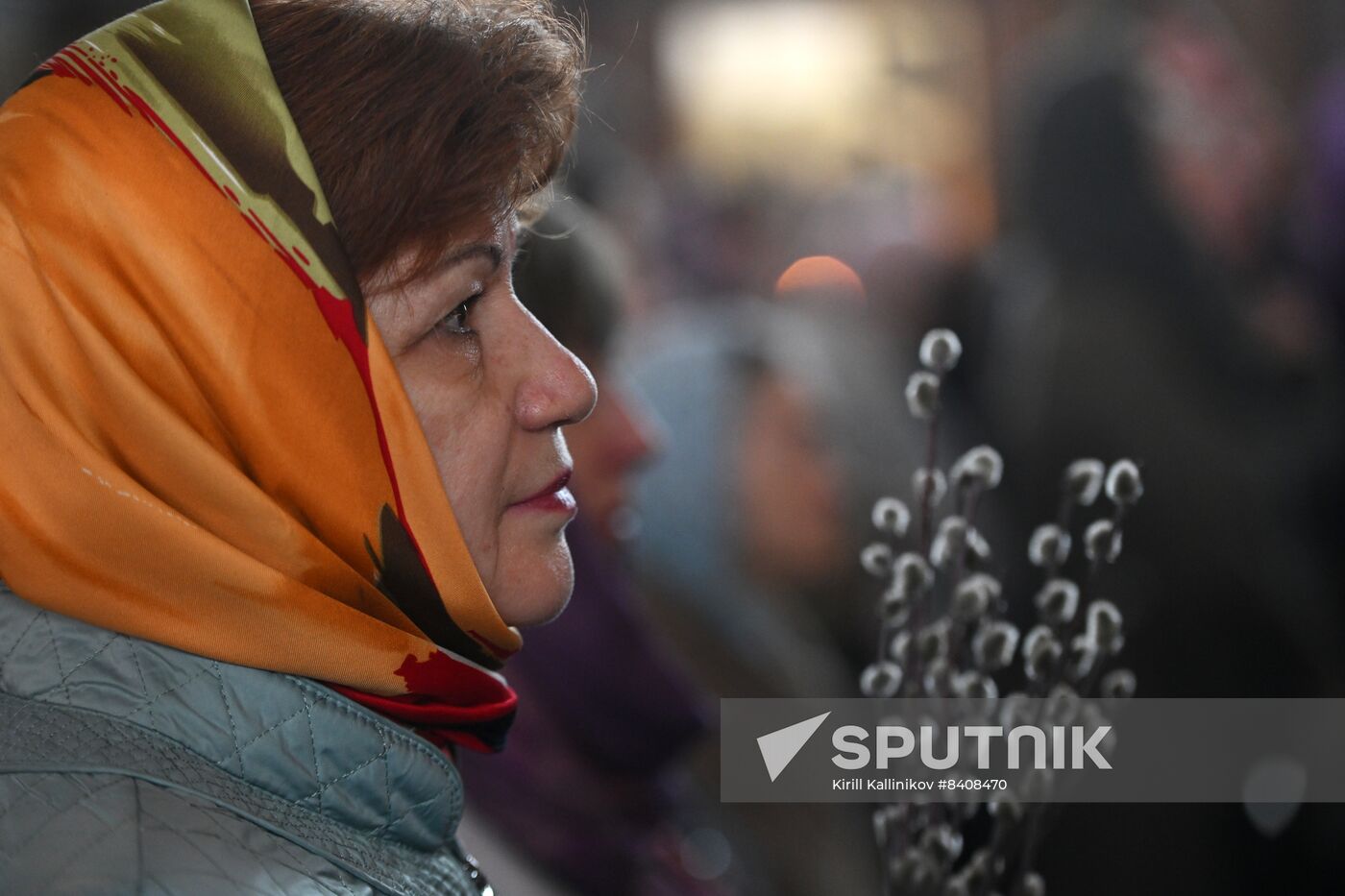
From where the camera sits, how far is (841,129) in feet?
32.6

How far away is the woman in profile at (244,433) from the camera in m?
1.06

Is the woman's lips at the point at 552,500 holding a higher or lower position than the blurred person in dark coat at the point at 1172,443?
lower

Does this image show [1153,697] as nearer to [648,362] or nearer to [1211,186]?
[1211,186]

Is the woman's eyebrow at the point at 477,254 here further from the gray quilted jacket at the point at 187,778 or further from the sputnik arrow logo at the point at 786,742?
the sputnik arrow logo at the point at 786,742

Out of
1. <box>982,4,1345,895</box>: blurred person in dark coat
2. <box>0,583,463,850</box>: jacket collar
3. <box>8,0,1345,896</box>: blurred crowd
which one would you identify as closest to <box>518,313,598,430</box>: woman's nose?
<box>0,583,463,850</box>: jacket collar

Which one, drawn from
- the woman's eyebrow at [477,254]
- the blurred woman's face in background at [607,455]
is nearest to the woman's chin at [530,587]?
the woman's eyebrow at [477,254]

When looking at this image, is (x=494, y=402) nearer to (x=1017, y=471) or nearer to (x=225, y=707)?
(x=225, y=707)

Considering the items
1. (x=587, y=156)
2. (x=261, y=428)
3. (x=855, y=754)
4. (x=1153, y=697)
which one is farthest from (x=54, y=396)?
(x=1153, y=697)

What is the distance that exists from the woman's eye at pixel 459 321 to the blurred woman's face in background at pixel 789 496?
1.82 meters

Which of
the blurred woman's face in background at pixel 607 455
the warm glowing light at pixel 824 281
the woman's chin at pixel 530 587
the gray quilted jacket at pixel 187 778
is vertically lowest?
the gray quilted jacket at pixel 187 778

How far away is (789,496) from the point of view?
3.00m

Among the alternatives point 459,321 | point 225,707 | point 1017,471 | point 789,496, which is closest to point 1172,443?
point 1017,471

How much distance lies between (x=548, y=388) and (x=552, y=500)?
0.12 meters

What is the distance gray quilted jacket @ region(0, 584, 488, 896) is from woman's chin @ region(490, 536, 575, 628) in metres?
0.16
